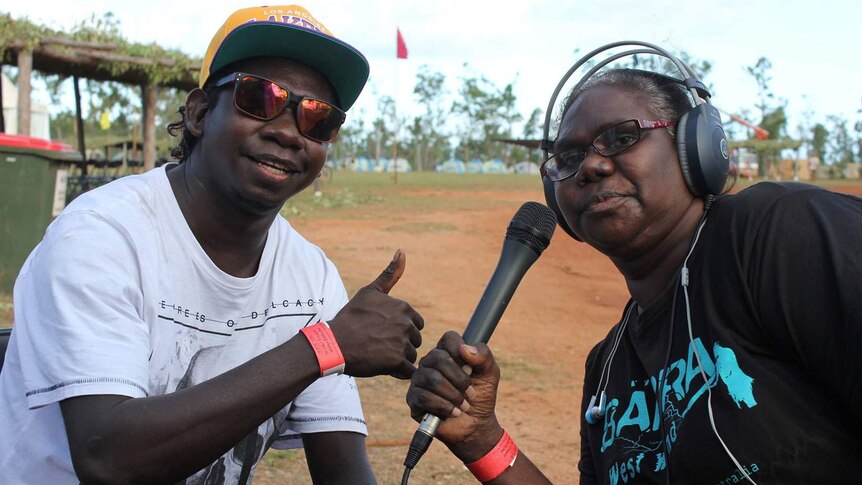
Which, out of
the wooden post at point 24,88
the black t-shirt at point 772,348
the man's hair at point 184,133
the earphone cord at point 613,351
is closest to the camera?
the black t-shirt at point 772,348

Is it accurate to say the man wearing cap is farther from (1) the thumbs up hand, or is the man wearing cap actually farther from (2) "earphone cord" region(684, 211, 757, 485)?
(2) "earphone cord" region(684, 211, 757, 485)

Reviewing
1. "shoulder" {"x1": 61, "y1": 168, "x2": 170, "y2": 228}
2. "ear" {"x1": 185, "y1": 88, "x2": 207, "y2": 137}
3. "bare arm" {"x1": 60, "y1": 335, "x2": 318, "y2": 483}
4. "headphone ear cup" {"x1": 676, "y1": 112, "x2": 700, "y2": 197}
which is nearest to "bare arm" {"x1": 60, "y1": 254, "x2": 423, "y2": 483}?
"bare arm" {"x1": 60, "y1": 335, "x2": 318, "y2": 483}

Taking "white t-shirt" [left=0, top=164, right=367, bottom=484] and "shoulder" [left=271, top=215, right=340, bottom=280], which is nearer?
"white t-shirt" [left=0, top=164, right=367, bottom=484]

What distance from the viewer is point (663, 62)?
265 cm

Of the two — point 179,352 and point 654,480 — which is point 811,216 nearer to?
point 654,480

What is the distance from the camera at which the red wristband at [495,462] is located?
2547 mm

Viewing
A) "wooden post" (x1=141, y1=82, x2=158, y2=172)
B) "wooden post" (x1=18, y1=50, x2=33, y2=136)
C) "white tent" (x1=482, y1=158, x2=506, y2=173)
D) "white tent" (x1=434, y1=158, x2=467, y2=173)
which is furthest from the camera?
"white tent" (x1=434, y1=158, x2=467, y2=173)

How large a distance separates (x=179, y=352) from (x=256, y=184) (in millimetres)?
554

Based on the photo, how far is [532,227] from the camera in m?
2.53

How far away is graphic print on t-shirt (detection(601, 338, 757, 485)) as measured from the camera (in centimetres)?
198

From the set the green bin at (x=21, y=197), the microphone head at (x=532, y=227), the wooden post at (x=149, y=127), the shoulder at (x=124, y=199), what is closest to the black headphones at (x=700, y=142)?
the microphone head at (x=532, y=227)

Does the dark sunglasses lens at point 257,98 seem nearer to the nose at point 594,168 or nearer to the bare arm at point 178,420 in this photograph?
the bare arm at point 178,420

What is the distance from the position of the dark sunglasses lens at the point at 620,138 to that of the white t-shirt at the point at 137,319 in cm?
112

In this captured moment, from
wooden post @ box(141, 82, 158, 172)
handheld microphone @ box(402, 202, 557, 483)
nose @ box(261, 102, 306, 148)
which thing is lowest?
wooden post @ box(141, 82, 158, 172)
